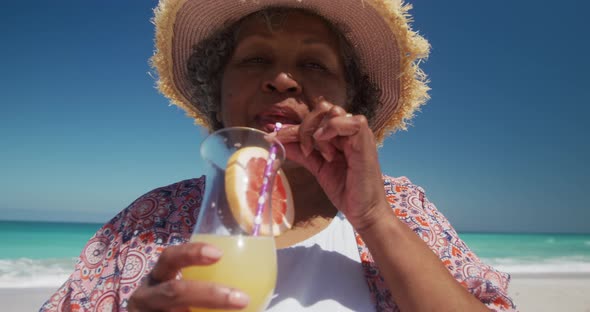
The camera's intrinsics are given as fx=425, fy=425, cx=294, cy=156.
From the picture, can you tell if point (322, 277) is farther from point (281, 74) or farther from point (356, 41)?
point (356, 41)

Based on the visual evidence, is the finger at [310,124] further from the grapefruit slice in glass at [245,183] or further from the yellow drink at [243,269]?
the yellow drink at [243,269]

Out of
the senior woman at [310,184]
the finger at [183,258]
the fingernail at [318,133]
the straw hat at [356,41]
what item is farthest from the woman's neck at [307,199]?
the finger at [183,258]

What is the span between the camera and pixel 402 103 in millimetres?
2539

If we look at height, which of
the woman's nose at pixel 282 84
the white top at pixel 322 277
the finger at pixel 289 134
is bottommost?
the white top at pixel 322 277

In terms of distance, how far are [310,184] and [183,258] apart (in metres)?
1.24

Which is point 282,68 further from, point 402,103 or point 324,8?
point 402,103

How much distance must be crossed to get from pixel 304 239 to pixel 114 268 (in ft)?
2.47

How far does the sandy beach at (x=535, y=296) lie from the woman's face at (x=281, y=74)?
4969 millimetres

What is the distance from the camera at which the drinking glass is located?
0.99m

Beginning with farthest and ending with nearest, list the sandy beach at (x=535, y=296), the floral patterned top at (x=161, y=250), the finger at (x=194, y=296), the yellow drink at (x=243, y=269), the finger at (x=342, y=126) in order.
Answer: the sandy beach at (x=535, y=296) < the floral patterned top at (x=161, y=250) < the finger at (x=342, y=126) < the yellow drink at (x=243, y=269) < the finger at (x=194, y=296)

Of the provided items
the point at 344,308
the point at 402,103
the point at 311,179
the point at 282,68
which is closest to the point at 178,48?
the point at 282,68

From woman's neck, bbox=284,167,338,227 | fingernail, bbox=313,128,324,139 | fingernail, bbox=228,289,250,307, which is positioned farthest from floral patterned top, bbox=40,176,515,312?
fingernail, bbox=228,289,250,307

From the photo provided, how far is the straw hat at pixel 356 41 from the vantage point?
217 centimetres

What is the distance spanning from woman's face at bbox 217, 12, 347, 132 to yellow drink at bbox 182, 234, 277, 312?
0.79m
